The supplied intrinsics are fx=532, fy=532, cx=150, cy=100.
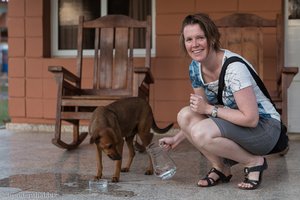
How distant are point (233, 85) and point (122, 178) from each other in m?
1.19

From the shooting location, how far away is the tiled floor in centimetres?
339

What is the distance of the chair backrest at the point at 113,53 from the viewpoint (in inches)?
216

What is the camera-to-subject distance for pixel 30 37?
6422 millimetres

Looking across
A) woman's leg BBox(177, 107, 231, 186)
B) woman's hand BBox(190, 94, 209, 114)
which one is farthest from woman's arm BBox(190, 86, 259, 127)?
woman's leg BBox(177, 107, 231, 186)

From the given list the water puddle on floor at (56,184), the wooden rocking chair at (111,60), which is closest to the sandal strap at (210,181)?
the water puddle on floor at (56,184)

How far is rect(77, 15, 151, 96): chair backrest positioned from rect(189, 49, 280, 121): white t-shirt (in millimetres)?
2004

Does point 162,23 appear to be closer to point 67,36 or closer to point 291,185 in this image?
point 67,36

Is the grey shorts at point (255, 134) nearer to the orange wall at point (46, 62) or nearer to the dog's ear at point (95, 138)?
the dog's ear at point (95, 138)

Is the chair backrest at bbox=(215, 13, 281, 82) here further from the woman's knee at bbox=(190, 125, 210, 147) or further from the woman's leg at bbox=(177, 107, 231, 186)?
the woman's knee at bbox=(190, 125, 210, 147)

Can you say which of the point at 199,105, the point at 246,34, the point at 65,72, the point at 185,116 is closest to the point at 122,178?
the point at 185,116

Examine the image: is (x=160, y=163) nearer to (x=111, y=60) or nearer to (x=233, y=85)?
(x=233, y=85)

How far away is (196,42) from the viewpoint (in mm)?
3246

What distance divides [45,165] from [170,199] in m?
1.51

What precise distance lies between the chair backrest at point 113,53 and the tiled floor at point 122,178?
0.70 m
